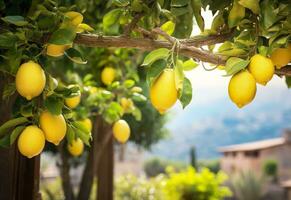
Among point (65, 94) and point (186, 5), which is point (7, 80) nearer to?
point (65, 94)

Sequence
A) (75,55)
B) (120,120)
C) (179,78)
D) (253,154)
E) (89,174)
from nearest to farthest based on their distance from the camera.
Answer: (179,78)
(75,55)
(120,120)
(89,174)
(253,154)

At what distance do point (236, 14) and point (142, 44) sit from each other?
19cm

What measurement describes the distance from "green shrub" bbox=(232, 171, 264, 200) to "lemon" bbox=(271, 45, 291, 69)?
213 inches

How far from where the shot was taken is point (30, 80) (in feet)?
2.57

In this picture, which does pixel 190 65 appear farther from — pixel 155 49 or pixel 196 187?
pixel 196 187

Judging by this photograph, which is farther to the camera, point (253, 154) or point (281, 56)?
point (253, 154)

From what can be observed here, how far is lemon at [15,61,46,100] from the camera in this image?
2.56 feet

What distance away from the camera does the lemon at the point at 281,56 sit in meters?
0.81

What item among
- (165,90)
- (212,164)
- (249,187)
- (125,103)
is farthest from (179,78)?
(212,164)

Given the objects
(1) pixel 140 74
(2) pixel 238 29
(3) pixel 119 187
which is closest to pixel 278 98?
(3) pixel 119 187

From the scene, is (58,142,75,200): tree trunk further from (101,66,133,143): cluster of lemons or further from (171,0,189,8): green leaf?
(171,0,189,8): green leaf

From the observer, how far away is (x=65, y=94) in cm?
84

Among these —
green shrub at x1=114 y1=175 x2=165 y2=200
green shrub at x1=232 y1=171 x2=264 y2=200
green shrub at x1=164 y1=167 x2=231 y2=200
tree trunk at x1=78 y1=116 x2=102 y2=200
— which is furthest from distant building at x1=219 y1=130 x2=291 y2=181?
tree trunk at x1=78 y1=116 x2=102 y2=200

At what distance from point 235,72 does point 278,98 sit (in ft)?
38.0
